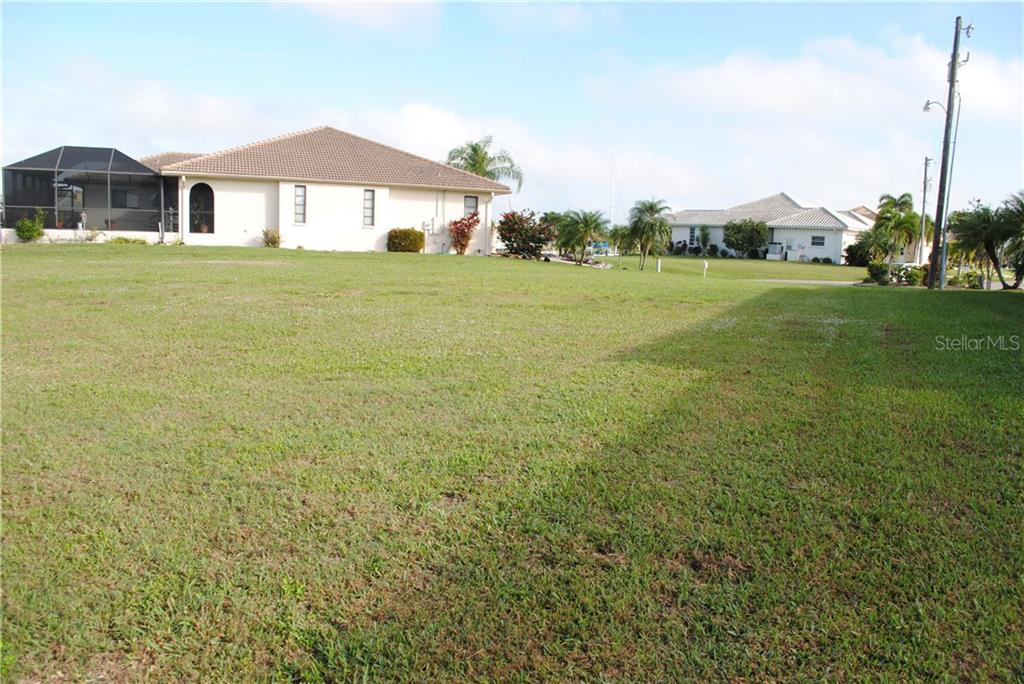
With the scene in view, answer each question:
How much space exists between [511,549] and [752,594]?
1102 mm

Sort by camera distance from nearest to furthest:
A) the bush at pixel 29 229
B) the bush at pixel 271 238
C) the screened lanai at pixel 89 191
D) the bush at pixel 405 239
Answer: the bush at pixel 29 229 < the screened lanai at pixel 89 191 < the bush at pixel 271 238 < the bush at pixel 405 239

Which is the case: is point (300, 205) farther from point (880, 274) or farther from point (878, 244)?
point (878, 244)

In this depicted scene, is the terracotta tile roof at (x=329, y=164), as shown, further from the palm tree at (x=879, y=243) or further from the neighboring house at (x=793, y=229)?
the neighboring house at (x=793, y=229)

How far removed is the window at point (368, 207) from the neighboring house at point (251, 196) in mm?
45

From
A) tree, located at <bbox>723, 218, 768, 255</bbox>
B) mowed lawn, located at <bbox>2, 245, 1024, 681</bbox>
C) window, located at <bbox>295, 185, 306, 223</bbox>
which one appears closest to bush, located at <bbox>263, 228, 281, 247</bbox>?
window, located at <bbox>295, 185, 306, 223</bbox>

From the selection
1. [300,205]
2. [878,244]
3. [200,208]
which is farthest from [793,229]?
[200,208]

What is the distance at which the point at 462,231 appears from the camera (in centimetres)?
3644

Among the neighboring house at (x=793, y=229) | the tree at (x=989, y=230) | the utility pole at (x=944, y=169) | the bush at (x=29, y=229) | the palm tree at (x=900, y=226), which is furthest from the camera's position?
the neighboring house at (x=793, y=229)

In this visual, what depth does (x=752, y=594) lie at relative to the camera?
3.39 metres

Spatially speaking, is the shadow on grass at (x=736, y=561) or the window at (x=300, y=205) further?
the window at (x=300, y=205)

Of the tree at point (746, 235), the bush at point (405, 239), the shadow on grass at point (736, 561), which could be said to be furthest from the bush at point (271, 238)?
the tree at point (746, 235)

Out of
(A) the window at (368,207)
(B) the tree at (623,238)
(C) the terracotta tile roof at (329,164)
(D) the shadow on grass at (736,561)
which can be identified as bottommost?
(D) the shadow on grass at (736,561)

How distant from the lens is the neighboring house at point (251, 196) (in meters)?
33.2

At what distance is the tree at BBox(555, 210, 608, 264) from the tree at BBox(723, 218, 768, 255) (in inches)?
1315
